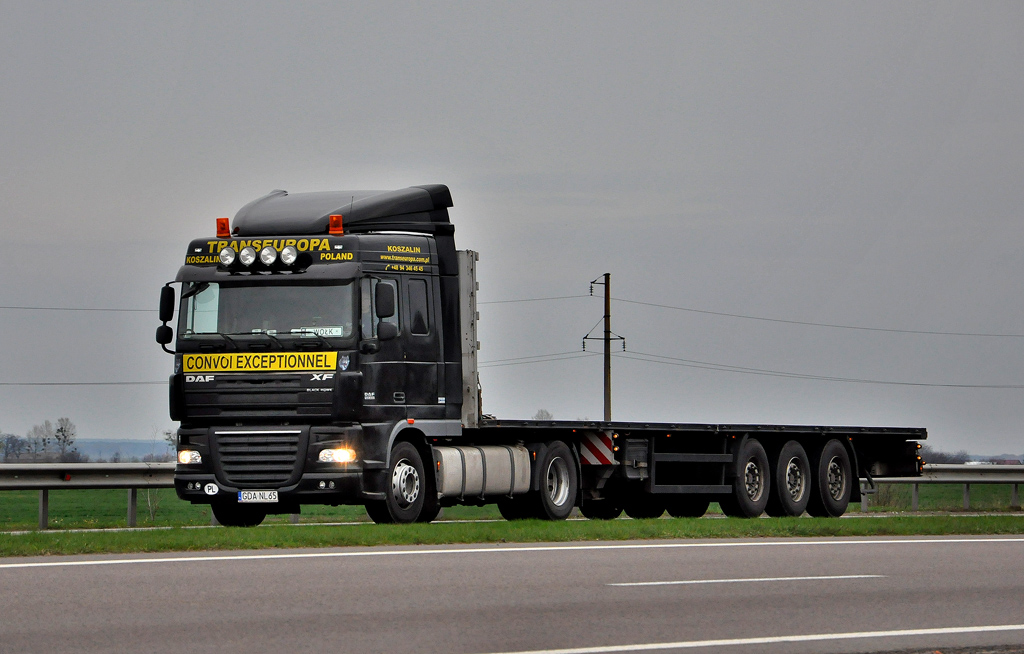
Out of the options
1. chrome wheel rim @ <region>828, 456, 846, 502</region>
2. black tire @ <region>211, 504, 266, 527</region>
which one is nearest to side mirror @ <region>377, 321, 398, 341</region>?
black tire @ <region>211, 504, 266, 527</region>

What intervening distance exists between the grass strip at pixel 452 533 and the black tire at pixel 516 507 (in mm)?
1861

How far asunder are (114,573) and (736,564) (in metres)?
5.36

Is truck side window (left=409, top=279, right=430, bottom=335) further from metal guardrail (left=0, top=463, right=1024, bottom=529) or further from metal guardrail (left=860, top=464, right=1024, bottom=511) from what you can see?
metal guardrail (left=860, top=464, right=1024, bottom=511)

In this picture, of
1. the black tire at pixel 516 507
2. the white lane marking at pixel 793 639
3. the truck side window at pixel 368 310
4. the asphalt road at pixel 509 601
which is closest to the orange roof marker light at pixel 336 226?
the truck side window at pixel 368 310

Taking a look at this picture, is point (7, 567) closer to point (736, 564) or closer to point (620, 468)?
point (736, 564)

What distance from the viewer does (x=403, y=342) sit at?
709 inches

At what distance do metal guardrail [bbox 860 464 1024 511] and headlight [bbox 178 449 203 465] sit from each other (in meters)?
13.7

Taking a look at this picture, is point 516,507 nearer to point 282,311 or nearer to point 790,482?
point 282,311

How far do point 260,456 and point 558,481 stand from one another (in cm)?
478

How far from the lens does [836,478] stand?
966 inches

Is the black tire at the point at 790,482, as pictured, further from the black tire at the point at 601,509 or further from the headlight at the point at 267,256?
the headlight at the point at 267,256

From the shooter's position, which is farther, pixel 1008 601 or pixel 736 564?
pixel 736 564

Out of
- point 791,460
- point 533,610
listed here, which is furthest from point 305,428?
point 791,460

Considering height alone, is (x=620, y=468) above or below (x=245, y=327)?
below
